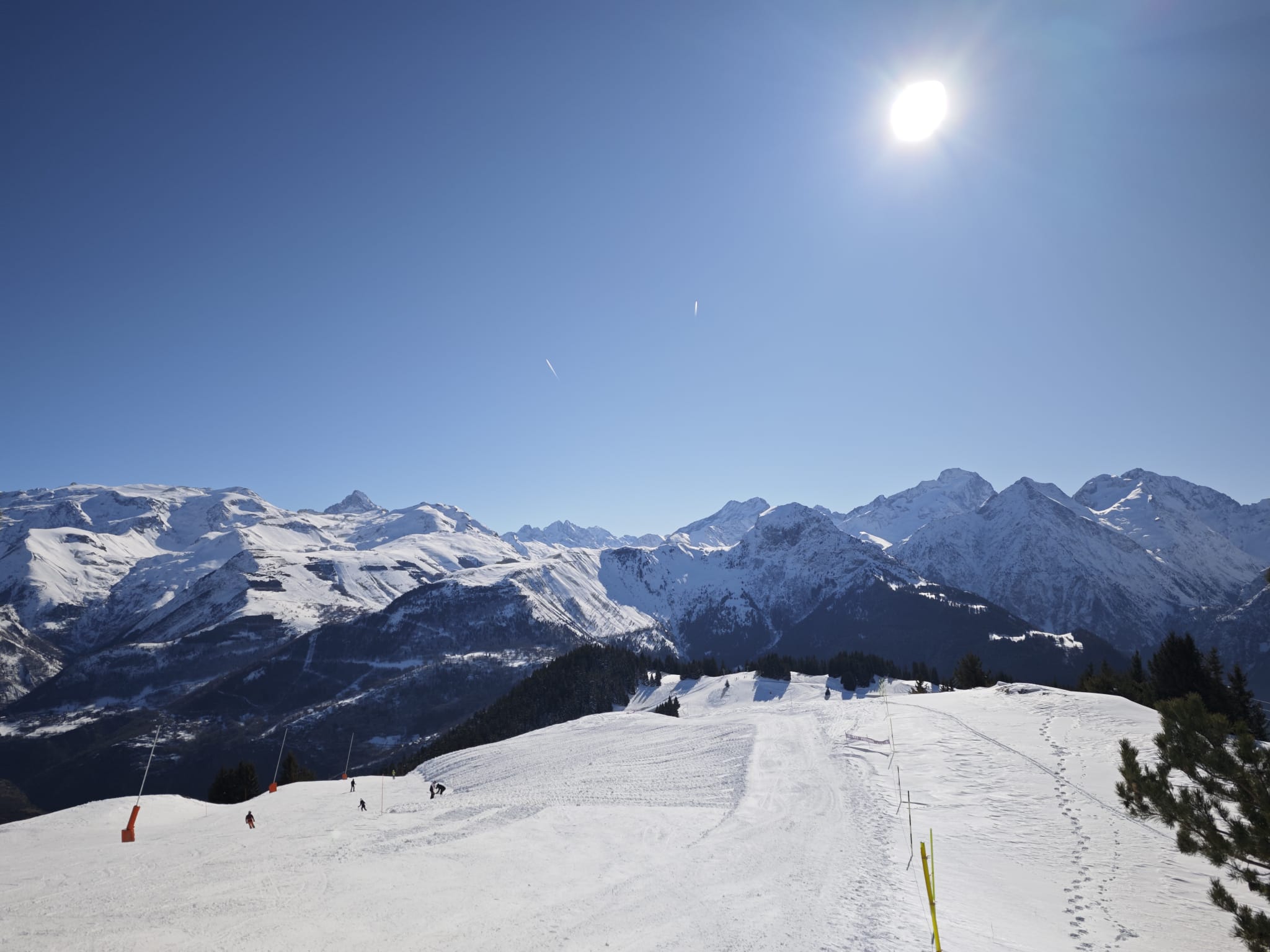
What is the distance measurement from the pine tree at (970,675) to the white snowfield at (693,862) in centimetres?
4665

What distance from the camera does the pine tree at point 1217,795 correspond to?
8.93 metres

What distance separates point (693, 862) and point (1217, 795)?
14.9 meters

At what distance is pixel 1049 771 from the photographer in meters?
25.4

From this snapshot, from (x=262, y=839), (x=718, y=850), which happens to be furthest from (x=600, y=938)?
(x=262, y=839)

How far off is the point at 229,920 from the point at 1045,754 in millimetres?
33347

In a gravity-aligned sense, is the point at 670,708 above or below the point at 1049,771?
above

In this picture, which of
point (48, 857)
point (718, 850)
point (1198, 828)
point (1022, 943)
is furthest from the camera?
point (48, 857)

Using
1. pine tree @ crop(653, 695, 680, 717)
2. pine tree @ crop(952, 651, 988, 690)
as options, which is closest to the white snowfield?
pine tree @ crop(952, 651, 988, 690)

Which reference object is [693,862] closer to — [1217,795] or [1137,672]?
[1217,795]

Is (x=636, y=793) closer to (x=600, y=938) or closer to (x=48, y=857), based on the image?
(x=600, y=938)

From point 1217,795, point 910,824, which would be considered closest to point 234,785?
point 910,824

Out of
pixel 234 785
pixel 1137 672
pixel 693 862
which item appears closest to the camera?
pixel 693 862

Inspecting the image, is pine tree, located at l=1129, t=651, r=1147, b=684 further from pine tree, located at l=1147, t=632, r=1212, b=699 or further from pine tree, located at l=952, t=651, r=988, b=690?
pine tree, located at l=952, t=651, r=988, b=690

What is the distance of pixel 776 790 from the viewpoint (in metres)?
29.3
